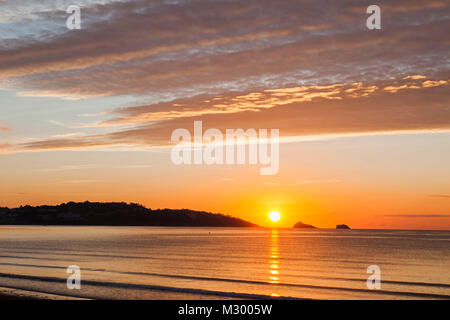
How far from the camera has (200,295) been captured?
3653 centimetres

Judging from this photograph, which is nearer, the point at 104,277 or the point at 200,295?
the point at 200,295

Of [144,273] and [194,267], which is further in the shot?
[194,267]

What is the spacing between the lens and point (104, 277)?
4719 centimetres

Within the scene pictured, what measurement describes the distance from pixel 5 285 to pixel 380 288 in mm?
32475

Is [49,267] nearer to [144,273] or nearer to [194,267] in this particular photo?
[144,273]
